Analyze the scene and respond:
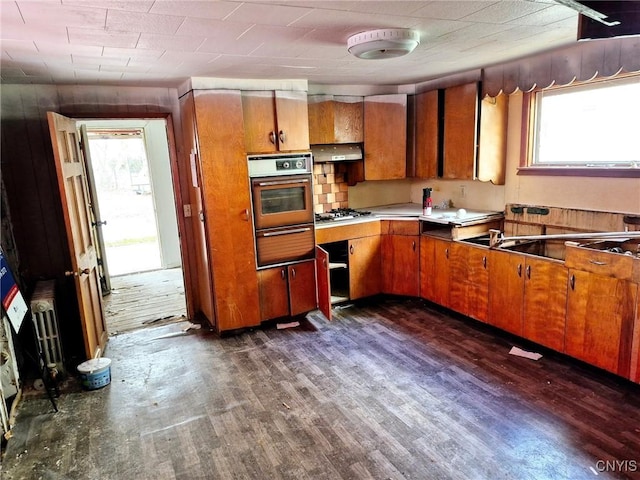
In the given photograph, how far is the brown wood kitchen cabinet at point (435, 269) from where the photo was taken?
12.3 feet

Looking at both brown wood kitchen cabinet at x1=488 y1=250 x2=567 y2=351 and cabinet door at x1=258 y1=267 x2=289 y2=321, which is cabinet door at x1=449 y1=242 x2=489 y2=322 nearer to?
brown wood kitchen cabinet at x1=488 y1=250 x2=567 y2=351

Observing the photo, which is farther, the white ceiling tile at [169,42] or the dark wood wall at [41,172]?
the dark wood wall at [41,172]

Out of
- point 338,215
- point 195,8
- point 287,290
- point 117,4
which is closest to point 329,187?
point 338,215

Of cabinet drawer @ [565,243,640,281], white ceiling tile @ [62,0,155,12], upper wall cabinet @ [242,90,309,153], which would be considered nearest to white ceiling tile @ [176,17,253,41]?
white ceiling tile @ [62,0,155,12]

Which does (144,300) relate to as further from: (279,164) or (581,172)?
(581,172)

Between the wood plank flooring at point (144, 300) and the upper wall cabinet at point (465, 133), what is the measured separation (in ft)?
9.84

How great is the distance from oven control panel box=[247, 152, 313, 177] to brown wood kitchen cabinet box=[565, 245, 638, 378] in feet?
7.02

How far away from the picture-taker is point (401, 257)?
412 centimetres

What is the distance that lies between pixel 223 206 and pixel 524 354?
259cm

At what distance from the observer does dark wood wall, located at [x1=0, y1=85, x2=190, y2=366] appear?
3.13 meters

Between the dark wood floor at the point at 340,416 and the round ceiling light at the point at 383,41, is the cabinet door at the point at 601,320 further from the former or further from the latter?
the round ceiling light at the point at 383,41

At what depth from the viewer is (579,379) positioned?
271 cm

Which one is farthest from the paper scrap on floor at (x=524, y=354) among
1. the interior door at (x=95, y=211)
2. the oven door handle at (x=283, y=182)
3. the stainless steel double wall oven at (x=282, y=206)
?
the interior door at (x=95, y=211)

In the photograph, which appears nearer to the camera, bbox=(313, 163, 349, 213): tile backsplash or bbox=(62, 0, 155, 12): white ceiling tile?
bbox=(62, 0, 155, 12): white ceiling tile
